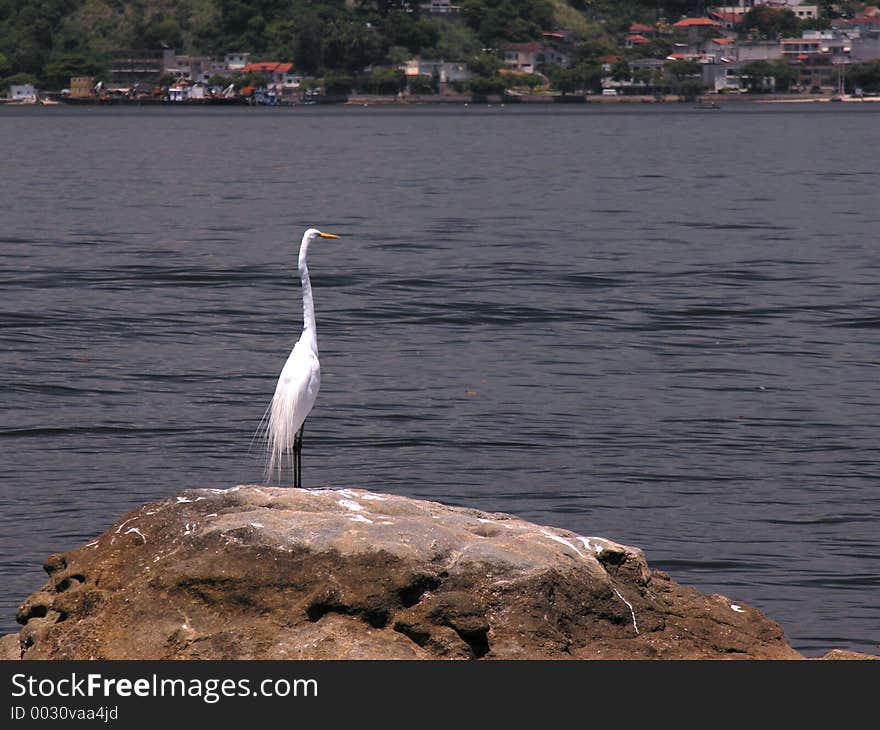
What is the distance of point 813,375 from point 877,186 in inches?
1953

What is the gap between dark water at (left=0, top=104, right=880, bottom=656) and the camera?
1495cm

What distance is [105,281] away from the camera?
34.4 m

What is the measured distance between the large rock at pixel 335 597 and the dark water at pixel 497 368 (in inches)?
110

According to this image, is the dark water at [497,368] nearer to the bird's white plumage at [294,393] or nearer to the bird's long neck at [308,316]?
the bird's white plumage at [294,393]

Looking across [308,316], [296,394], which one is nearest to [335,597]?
[296,394]

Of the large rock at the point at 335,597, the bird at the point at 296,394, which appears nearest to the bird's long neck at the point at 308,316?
the bird at the point at 296,394

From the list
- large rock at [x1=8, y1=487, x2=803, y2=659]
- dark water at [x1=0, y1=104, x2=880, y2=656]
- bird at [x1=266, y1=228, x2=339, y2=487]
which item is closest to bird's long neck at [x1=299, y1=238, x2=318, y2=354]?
bird at [x1=266, y1=228, x2=339, y2=487]

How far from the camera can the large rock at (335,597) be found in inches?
342

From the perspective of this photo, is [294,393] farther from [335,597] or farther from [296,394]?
[335,597]

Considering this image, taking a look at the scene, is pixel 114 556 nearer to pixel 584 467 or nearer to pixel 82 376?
pixel 584 467

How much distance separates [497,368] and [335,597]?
593 inches

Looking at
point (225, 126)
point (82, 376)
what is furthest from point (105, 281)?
point (225, 126)

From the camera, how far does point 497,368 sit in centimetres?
2367

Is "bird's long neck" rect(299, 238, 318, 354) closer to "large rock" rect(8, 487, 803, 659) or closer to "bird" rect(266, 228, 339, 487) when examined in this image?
"bird" rect(266, 228, 339, 487)
